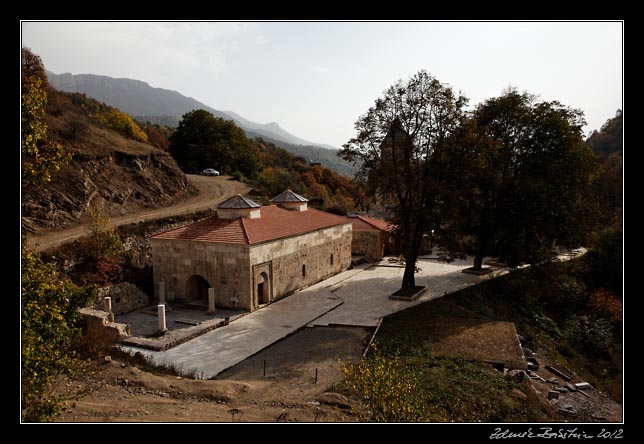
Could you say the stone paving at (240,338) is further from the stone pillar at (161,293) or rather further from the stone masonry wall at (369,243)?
the stone masonry wall at (369,243)

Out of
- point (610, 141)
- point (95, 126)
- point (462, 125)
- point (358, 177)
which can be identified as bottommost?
point (358, 177)

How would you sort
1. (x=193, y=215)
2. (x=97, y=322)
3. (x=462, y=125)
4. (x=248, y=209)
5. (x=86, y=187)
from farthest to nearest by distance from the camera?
1. (x=193, y=215)
2. (x=86, y=187)
3. (x=248, y=209)
4. (x=462, y=125)
5. (x=97, y=322)

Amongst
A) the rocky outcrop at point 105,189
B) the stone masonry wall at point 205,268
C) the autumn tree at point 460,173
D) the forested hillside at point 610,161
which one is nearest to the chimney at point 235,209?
the stone masonry wall at point 205,268

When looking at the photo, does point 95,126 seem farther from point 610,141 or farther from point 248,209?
point 610,141

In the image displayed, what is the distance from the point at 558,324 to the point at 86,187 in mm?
28845

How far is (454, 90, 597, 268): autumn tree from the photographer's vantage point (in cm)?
2280

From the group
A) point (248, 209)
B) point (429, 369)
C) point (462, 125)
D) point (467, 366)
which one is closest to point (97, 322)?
point (248, 209)

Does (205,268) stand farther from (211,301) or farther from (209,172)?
(209,172)

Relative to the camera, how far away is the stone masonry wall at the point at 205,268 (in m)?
19.0

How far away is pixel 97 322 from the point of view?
15227 millimetres

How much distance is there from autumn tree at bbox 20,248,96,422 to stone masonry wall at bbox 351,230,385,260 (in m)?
26.0

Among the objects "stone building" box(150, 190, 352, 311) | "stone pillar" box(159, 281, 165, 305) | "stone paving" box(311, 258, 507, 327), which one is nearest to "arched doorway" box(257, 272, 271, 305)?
"stone building" box(150, 190, 352, 311)

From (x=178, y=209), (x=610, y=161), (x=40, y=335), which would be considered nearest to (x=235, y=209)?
(x=178, y=209)

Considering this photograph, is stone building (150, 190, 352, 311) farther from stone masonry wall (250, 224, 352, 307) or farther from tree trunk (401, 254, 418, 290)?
tree trunk (401, 254, 418, 290)
